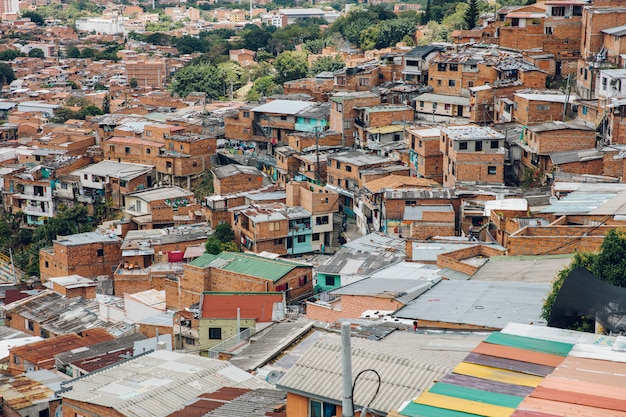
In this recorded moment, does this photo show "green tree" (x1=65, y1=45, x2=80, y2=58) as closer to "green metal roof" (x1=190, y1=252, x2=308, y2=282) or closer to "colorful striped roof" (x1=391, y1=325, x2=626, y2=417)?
"green metal roof" (x1=190, y1=252, x2=308, y2=282)

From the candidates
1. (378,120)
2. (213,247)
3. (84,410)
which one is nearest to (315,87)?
(378,120)

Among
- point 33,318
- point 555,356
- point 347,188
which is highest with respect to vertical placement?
point 555,356

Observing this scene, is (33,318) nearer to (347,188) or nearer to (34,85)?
(347,188)

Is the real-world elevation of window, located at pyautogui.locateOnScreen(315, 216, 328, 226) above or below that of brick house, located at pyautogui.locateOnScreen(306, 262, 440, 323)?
below

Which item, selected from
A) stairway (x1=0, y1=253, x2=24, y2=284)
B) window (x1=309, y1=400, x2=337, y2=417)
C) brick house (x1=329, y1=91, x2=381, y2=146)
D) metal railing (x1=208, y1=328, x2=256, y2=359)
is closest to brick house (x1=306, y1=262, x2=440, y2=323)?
metal railing (x1=208, y1=328, x2=256, y2=359)

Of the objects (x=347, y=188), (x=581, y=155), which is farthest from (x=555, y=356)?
(x=347, y=188)
